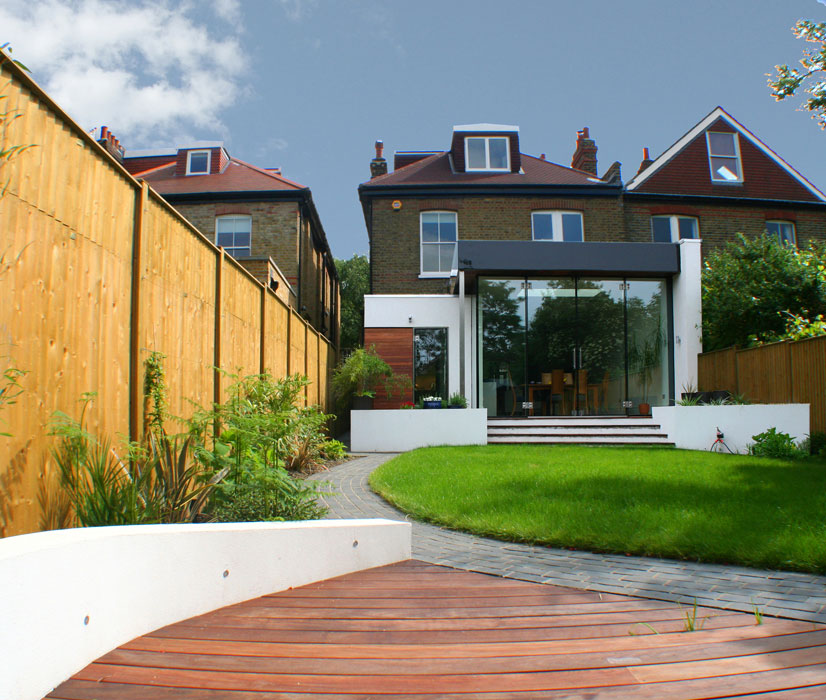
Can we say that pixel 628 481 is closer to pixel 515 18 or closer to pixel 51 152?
pixel 51 152

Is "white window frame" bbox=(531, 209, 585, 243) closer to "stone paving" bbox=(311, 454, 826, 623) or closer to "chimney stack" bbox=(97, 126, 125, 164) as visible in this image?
"stone paving" bbox=(311, 454, 826, 623)

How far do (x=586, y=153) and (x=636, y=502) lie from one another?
719 inches

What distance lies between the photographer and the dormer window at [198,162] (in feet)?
69.0

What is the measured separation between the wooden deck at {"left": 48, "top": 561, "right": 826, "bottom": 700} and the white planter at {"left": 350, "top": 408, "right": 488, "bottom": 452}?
8990 millimetres

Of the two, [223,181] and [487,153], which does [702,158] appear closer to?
[487,153]

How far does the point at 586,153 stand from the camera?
2120cm

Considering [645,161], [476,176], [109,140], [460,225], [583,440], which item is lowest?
[583,440]

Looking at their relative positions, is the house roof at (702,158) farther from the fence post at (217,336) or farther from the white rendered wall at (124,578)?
the white rendered wall at (124,578)

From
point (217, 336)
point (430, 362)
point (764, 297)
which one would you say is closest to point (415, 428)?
point (430, 362)

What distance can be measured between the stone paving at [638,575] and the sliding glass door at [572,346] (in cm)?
964

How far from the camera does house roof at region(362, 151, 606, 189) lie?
18.0 meters

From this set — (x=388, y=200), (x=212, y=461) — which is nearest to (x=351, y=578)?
(x=212, y=461)

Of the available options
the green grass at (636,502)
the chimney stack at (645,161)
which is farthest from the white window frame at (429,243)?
the chimney stack at (645,161)

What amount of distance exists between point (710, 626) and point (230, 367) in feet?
17.1
